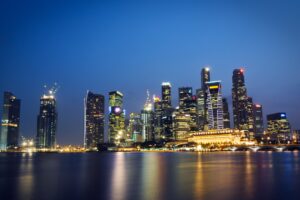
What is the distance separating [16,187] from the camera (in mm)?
47406

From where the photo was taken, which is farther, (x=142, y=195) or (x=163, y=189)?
(x=163, y=189)

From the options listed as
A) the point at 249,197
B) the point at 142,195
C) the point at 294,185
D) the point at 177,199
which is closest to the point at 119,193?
the point at 142,195

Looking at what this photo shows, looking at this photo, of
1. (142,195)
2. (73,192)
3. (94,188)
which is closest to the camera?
(142,195)

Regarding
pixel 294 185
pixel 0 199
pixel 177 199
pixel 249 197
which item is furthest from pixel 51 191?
pixel 294 185

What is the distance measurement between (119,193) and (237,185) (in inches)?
641

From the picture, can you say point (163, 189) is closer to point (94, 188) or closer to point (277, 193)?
point (94, 188)

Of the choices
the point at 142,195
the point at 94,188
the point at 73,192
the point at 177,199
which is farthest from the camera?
the point at 94,188

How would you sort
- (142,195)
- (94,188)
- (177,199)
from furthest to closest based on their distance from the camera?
(94,188), (142,195), (177,199)

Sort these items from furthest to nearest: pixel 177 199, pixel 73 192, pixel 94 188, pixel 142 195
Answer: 1. pixel 94 188
2. pixel 73 192
3. pixel 142 195
4. pixel 177 199

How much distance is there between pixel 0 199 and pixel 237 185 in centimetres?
2973

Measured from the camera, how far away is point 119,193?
1610 inches

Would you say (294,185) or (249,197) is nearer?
(249,197)

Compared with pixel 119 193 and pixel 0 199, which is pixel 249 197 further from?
pixel 0 199

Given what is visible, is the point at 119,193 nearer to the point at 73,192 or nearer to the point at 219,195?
the point at 73,192
